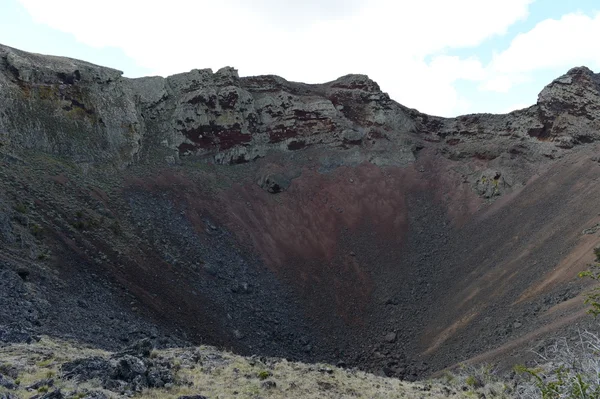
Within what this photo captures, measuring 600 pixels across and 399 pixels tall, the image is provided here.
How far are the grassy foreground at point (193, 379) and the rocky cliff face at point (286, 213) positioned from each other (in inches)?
142

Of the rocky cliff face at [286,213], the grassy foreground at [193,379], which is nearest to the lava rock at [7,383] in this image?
the grassy foreground at [193,379]

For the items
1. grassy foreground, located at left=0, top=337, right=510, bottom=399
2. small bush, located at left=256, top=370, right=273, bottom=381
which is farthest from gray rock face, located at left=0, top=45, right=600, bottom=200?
small bush, located at left=256, top=370, right=273, bottom=381

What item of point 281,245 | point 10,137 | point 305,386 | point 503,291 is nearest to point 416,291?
point 503,291

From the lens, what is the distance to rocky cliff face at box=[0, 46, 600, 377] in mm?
25609

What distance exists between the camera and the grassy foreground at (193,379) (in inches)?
462

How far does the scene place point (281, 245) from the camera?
3906cm

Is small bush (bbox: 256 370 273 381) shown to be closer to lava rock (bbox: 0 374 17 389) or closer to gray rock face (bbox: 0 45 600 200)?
lava rock (bbox: 0 374 17 389)

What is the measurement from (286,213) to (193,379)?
2860 cm

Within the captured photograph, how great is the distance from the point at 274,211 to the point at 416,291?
14.2m

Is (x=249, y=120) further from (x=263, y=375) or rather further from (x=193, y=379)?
(x=193, y=379)

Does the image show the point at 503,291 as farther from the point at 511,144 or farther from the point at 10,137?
the point at 10,137

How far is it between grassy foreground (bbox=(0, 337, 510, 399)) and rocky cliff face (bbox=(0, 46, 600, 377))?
11.9 ft

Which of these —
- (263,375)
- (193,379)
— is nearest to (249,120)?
(263,375)

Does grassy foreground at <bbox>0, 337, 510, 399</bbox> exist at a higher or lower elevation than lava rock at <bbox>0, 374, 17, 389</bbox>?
lower
